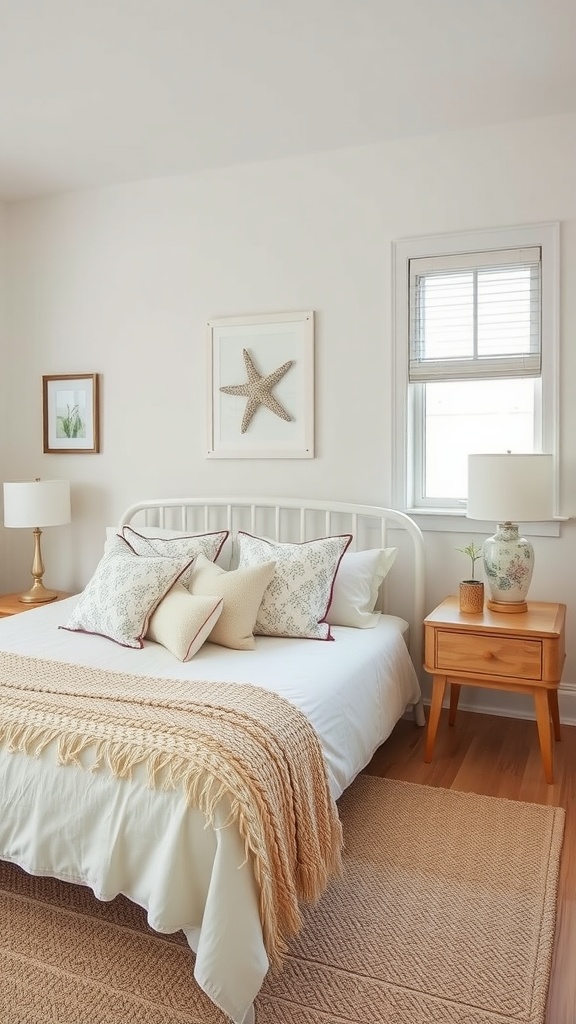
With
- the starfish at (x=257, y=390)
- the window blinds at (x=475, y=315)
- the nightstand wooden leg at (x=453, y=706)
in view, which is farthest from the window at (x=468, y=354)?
the nightstand wooden leg at (x=453, y=706)

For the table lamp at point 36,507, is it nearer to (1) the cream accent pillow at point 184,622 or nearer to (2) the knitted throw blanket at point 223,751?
(1) the cream accent pillow at point 184,622

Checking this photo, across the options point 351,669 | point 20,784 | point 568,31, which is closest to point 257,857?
point 20,784

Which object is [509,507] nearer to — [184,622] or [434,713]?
[434,713]

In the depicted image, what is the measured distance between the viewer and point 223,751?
1.76m

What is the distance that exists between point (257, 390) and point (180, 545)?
940 millimetres

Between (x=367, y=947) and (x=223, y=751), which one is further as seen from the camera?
(x=367, y=947)

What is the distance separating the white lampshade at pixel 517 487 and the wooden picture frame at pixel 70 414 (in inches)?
89.4

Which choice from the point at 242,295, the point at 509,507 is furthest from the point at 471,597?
the point at 242,295

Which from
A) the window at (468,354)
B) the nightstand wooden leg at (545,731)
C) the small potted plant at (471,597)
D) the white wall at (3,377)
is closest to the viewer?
the nightstand wooden leg at (545,731)

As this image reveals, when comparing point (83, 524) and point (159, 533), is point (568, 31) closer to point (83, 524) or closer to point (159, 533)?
point (159, 533)

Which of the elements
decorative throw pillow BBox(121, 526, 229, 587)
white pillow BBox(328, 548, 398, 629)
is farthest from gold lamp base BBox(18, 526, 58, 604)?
white pillow BBox(328, 548, 398, 629)

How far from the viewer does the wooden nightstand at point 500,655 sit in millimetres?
2785

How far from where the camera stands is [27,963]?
1.81 m

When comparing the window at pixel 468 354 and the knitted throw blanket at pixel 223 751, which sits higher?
the window at pixel 468 354
